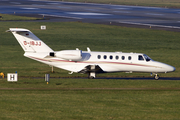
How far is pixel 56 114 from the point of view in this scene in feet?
77.2

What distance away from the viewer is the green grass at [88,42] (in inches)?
1794

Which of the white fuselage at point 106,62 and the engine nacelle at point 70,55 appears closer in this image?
the engine nacelle at point 70,55

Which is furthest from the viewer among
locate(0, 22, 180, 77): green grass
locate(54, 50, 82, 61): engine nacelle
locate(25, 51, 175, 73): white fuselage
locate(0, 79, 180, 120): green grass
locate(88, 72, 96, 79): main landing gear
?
locate(0, 22, 180, 77): green grass

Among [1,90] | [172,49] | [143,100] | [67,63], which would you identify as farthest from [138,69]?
[172,49]

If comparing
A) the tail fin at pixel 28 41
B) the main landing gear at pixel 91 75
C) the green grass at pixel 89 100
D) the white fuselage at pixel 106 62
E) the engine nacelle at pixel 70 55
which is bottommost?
the green grass at pixel 89 100

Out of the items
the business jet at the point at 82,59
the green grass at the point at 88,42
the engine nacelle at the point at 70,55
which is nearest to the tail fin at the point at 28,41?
the business jet at the point at 82,59

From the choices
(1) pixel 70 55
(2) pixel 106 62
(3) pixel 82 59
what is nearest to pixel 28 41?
(1) pixel 70 55

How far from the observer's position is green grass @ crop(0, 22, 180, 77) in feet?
149

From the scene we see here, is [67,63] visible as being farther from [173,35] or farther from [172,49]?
[173,35]

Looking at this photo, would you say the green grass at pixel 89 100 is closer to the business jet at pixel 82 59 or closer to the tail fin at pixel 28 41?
the business jet at pixel 82 59

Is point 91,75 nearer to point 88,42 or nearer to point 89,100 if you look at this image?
point 89,100

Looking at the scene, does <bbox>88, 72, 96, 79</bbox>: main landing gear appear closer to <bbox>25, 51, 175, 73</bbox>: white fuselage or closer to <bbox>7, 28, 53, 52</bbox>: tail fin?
<bbox>25, 51, 175, 73</bbox>: white fuselage

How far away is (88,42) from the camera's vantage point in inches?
2630

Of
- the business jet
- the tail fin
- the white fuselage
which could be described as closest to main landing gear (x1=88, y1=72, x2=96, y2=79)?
the business jet
